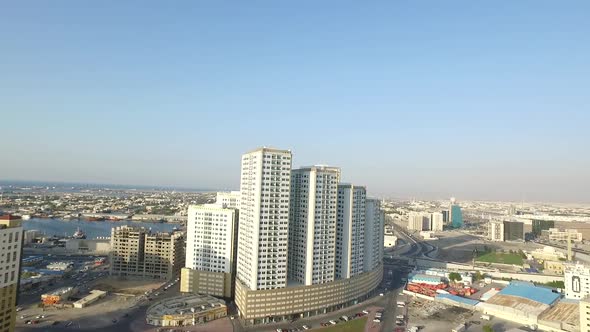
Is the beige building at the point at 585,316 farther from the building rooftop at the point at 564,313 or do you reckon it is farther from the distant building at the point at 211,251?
the distant building at the point at 211,251

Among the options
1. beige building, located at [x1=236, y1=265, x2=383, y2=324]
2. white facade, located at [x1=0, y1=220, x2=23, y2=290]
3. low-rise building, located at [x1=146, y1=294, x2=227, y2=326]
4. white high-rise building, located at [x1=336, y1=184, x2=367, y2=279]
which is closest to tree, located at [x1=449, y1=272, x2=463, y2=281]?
beige building, located at [x1=236, y1=265, x2=383, y2=324]

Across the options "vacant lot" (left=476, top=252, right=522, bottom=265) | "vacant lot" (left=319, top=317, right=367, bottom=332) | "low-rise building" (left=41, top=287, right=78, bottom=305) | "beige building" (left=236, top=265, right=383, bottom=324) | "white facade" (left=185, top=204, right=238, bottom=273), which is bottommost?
"vacant lot" (left=476, top=252, right=522, bottom=265)

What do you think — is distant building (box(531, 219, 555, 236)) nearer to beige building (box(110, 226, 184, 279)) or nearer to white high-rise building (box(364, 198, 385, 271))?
white high-rise building (box(364, 198, 385, 271))

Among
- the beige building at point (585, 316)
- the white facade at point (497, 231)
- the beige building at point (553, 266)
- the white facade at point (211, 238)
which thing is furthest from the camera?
the white facade at point (497, 231)

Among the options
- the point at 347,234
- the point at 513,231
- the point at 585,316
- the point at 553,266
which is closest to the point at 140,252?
the point at 347,234

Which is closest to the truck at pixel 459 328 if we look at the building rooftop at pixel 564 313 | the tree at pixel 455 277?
the building rooftop at pixel 564 313
